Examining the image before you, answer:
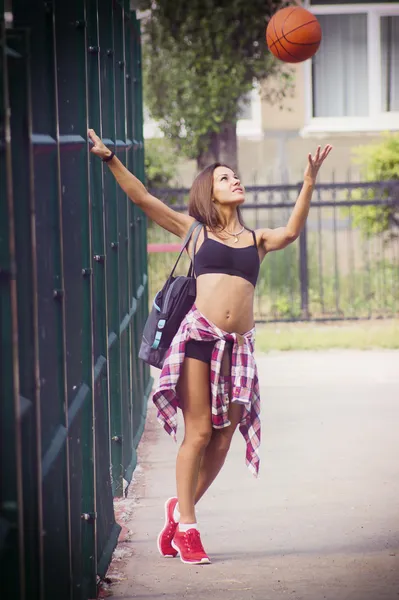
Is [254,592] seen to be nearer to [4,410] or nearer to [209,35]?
[4,410]

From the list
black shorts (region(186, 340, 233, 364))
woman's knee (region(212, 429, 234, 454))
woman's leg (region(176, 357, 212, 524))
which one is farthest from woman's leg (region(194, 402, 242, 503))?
black shorts (region(186, 340, 233, 364))

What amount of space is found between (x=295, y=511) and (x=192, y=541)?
108 centimetres

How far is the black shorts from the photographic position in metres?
5.89

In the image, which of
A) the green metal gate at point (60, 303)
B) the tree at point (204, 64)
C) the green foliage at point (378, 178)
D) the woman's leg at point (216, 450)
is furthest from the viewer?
the tree at point (204, 64)

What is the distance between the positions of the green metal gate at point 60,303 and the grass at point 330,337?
5.72 metres

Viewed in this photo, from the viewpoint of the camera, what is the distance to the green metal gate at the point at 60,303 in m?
3.22

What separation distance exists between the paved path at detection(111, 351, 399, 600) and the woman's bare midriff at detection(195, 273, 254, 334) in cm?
112

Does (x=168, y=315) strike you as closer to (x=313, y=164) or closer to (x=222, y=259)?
(x=222, y=259)

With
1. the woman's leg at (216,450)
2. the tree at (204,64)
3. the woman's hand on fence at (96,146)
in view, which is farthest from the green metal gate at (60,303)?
the tree at (204,64)

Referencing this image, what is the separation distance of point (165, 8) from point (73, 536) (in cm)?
1352

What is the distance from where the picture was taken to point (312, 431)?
890cm

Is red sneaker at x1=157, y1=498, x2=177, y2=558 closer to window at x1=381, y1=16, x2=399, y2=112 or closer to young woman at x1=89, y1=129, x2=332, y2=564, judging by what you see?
Answer: young woman at x1=89, y1=129, x2=332, y2=564

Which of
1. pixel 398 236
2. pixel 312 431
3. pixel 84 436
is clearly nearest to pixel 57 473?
pixel 84 436

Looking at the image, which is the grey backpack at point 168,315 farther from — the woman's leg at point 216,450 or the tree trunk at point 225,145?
the tree trunk at point 225,145
